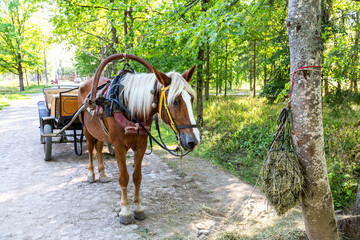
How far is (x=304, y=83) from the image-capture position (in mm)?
2301

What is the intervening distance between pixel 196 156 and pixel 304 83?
5163 millimetres

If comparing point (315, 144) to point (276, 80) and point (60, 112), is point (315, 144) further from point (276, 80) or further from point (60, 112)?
point (276, 80)

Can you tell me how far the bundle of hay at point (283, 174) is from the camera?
2.33m

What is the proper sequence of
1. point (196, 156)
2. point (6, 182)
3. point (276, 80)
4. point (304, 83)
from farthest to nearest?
point (276, 80), point (196, 156), point (6, 182), point (304, 83)

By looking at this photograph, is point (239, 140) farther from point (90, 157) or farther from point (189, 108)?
point (189, 108)

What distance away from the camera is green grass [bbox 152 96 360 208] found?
4961 millimetres

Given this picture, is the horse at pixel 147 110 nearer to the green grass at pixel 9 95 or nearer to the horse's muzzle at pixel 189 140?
the horse's muzzle at pixel 189 140

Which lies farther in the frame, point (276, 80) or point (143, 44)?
point (276, 80)

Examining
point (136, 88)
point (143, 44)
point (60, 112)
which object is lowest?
point (60, 112)

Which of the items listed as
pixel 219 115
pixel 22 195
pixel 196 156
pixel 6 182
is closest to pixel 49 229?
pixel 22 195

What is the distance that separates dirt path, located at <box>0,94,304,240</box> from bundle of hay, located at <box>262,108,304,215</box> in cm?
113

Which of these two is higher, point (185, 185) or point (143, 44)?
point (143, 44)

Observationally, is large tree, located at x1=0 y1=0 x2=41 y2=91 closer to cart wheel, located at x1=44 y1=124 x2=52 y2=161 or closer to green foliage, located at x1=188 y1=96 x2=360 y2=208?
cart wheel, located at x1=44 y1=124 x2=52 y2=161

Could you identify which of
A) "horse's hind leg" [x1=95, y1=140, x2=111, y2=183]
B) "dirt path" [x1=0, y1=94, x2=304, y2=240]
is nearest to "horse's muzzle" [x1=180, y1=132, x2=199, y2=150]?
"dirt path" [x1=0, y1=94, x2=304, y2=240]
